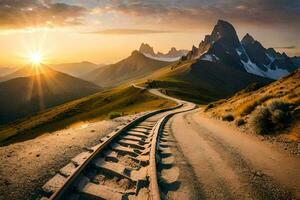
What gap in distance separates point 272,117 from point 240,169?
6328mm

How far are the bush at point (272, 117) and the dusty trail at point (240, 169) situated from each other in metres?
1.08

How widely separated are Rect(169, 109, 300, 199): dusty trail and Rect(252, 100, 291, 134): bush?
3.56ft

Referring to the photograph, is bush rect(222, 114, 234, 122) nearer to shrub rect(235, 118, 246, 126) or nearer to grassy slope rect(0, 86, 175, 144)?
shrub rect(235, 118, 246, 126)

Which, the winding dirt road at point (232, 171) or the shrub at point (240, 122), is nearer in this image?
the winding dirt road at point (232, 171)

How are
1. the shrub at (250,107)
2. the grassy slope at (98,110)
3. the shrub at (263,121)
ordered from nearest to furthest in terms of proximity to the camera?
1. the shrub at (263,121)
2. the shrub at (250,107)
3. the grassy slope at (98,110)

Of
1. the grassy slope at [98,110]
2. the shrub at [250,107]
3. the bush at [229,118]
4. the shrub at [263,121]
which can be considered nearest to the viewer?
the shrub at [263,121]

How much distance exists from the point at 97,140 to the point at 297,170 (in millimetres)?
7874

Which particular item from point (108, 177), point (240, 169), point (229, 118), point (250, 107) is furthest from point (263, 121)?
point (108, 177)

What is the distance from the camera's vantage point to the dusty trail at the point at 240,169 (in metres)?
6.89

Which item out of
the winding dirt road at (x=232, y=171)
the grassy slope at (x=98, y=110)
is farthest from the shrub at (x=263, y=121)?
the grassy slope at (x=98, y=110)

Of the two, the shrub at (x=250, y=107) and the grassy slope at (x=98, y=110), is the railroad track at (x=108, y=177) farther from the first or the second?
the grassy slope at (x=98, y=110)

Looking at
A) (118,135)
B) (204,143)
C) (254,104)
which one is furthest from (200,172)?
(254,104)

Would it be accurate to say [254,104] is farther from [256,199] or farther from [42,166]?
[42,166]

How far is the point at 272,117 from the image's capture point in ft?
45.0
